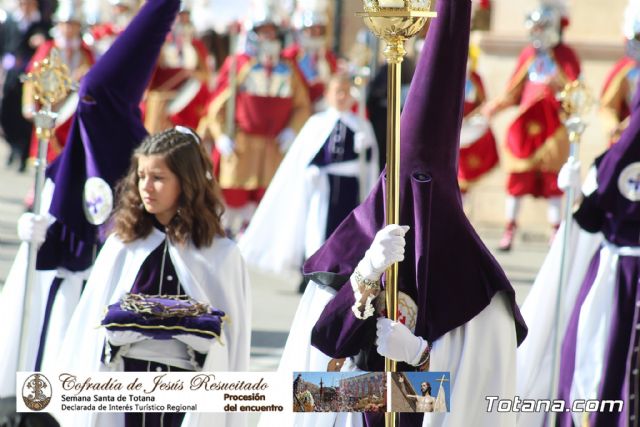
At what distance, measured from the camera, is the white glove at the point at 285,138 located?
527 inches

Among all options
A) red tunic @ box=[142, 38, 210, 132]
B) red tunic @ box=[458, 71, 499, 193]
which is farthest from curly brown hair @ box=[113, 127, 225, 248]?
red tunic @ box=[458, 71, 499, 193]

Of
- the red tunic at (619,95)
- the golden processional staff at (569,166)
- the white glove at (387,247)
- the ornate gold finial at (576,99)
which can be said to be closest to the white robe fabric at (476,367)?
the white glove at (387,247)

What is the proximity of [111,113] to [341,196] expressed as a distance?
4399 mm

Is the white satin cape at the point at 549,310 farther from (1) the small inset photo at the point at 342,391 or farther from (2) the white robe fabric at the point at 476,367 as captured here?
(1) the small inset photo at the point at 342,391

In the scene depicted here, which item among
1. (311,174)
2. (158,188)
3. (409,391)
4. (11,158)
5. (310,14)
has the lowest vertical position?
(11,158)

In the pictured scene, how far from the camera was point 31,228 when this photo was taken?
641cm

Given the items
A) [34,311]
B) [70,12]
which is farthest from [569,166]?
[70,12]

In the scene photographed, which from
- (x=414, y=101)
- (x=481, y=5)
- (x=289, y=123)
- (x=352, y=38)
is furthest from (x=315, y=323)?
Result: (x=352, y=38)

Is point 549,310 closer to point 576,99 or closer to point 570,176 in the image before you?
point 570,176

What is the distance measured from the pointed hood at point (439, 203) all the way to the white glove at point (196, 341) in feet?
2.54

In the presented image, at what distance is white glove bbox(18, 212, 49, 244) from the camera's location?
6.40 meters

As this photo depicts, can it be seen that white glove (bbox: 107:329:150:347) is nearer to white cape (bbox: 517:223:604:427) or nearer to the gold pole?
the gold pole

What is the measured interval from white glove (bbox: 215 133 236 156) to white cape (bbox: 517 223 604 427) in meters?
6.65

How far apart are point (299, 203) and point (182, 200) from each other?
18.0ft
